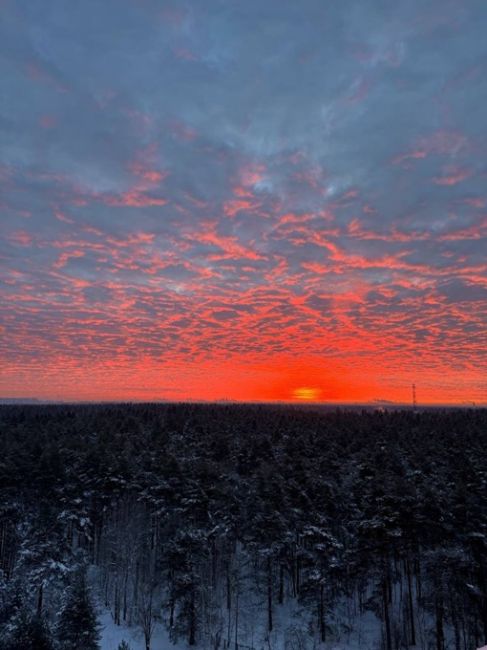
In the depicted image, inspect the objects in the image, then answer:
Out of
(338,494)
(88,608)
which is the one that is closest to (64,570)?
(88,608)

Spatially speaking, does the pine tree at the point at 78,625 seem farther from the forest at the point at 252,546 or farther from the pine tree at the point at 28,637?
the pine tree at the point at 28,637

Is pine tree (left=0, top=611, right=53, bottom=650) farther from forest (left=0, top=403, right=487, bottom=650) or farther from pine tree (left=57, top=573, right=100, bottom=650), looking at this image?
pine tree (left=57, top=573, right=100, bottom=650)

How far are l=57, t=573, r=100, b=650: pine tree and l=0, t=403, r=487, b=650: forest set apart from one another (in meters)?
0.10

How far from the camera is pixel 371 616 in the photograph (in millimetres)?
53438

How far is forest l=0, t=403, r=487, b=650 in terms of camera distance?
1668 inches

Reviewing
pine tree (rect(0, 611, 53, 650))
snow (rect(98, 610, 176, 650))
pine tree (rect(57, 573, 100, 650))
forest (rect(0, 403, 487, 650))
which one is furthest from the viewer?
snow (rect(98, 610, 176, 650))

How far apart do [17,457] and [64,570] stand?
21279 millimetres

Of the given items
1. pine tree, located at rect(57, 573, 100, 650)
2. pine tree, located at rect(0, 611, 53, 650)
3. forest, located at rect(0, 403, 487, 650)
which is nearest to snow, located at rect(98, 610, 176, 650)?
forest, located at rect(0, 403, 487, 650)

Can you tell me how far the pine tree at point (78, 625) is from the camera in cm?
3259

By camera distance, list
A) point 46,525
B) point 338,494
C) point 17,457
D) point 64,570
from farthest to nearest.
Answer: point 17,457 → point 338,494 → point 46,525 → point 64,570

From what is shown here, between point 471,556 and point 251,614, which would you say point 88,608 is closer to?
point 251,614

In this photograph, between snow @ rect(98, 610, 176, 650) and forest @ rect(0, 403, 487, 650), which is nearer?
forest @ rect(0, 403, 487, 650)

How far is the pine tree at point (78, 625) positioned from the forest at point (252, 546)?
0.33 feet

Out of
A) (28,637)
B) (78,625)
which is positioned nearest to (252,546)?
→ (78,625)
